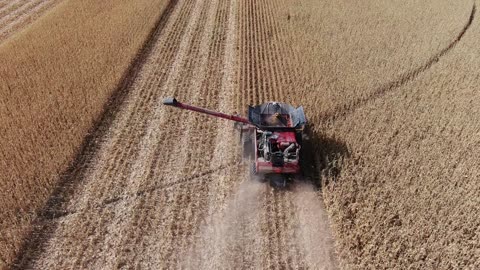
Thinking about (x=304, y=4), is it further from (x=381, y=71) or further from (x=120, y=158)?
(x=120, y=158)

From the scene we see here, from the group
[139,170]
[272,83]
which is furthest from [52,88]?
[272,83]

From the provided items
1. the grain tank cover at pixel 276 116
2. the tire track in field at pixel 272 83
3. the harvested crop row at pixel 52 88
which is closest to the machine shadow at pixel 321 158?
the grain tank cover at pixel 276 116

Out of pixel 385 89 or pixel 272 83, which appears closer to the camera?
pixel 385 89

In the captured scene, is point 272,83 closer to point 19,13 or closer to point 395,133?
point 395,133

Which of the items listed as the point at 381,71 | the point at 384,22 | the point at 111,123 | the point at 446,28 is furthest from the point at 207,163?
the point at 446,28

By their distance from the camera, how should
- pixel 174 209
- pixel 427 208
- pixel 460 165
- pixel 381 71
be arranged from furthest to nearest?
pixel 381 71 → pixel 460 165 → pixel 174 209 → pixel 427 208
